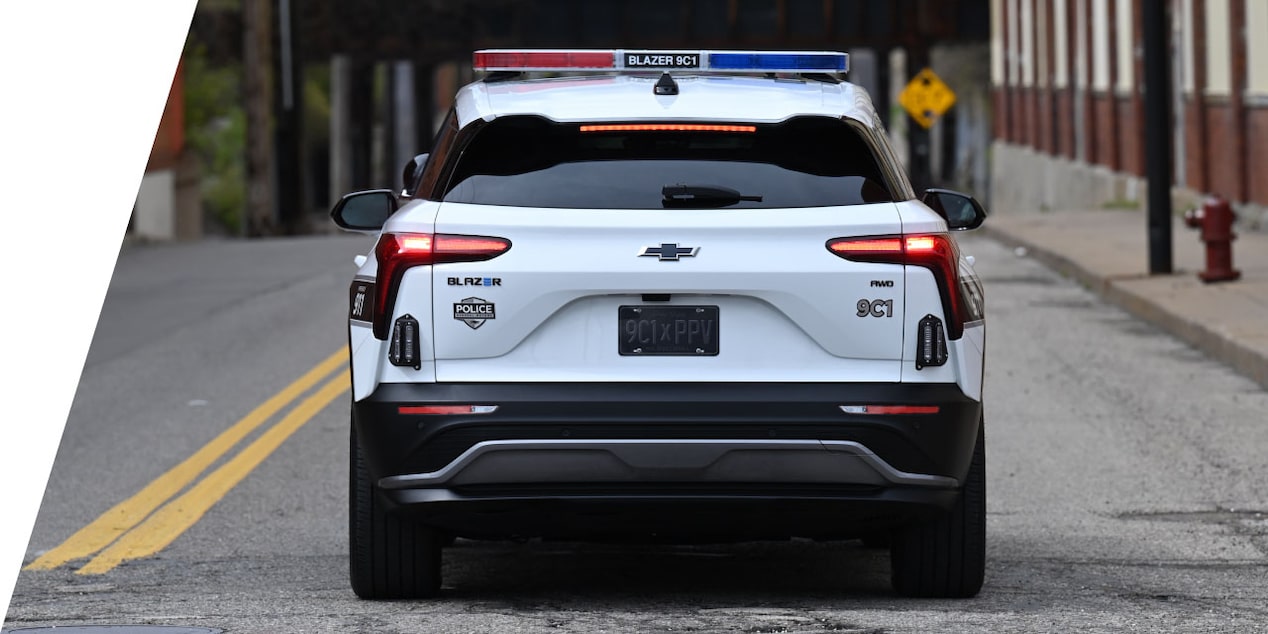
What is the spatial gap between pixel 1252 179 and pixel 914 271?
21.1 m

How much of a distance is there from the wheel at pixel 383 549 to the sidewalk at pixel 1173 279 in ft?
25.4

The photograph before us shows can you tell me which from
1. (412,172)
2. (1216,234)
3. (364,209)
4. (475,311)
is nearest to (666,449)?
(475,311)

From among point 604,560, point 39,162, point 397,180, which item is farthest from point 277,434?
point 397,180

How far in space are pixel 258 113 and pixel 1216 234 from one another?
21.9 metres

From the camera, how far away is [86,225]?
28094 millimetres

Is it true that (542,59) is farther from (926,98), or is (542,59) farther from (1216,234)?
(926,98)

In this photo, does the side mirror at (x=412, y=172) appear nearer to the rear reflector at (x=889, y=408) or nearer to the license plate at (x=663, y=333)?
the license plate at (x=663, y=333)

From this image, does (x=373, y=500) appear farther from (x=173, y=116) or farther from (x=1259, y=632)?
(x=173, y=116)

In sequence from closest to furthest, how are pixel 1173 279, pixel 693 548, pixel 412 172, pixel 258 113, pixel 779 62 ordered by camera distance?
pixel 779 62, pixel 693 548, pixel 412 172, pixel 1173 279, pixel 258 113

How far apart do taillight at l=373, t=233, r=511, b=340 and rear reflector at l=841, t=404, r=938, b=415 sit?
1.08 metres

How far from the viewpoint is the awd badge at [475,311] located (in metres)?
6.09

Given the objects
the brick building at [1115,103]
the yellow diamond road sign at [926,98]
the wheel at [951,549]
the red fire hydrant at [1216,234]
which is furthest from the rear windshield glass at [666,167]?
the yellow diamond road sign at [926,98]

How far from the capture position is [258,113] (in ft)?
119

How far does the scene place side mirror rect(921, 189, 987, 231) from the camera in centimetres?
741
